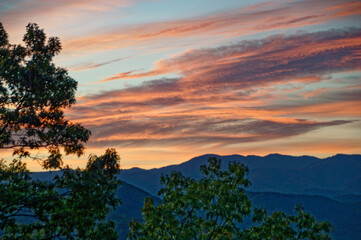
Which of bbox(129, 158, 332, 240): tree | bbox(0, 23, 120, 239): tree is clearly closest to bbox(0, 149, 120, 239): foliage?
bbox(0, 23, 120, 239): tree

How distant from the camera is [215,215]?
76.1 ft

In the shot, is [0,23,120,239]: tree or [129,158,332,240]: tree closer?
[0,23,120,239]: tree

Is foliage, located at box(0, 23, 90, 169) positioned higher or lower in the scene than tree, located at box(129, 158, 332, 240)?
higher

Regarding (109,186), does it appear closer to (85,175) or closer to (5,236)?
(85,175)

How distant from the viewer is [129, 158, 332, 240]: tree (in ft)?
76.7

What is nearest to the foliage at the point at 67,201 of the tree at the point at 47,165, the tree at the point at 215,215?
the tree at the point at 47,165

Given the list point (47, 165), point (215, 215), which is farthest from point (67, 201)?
point (215, 215)

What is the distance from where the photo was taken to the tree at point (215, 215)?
23.4 m

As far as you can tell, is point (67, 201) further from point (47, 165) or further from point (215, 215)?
point (215, 215)

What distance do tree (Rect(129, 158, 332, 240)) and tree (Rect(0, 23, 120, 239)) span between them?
498 cm

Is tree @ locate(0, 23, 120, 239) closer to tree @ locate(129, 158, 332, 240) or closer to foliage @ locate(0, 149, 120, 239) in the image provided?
foliage @ locate(0, 149, 120, 239)

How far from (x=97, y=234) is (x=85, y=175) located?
3248mm

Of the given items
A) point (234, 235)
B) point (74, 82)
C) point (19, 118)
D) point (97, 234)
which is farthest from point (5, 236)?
point (234, 235)

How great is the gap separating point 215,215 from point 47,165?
10673 millimetres
